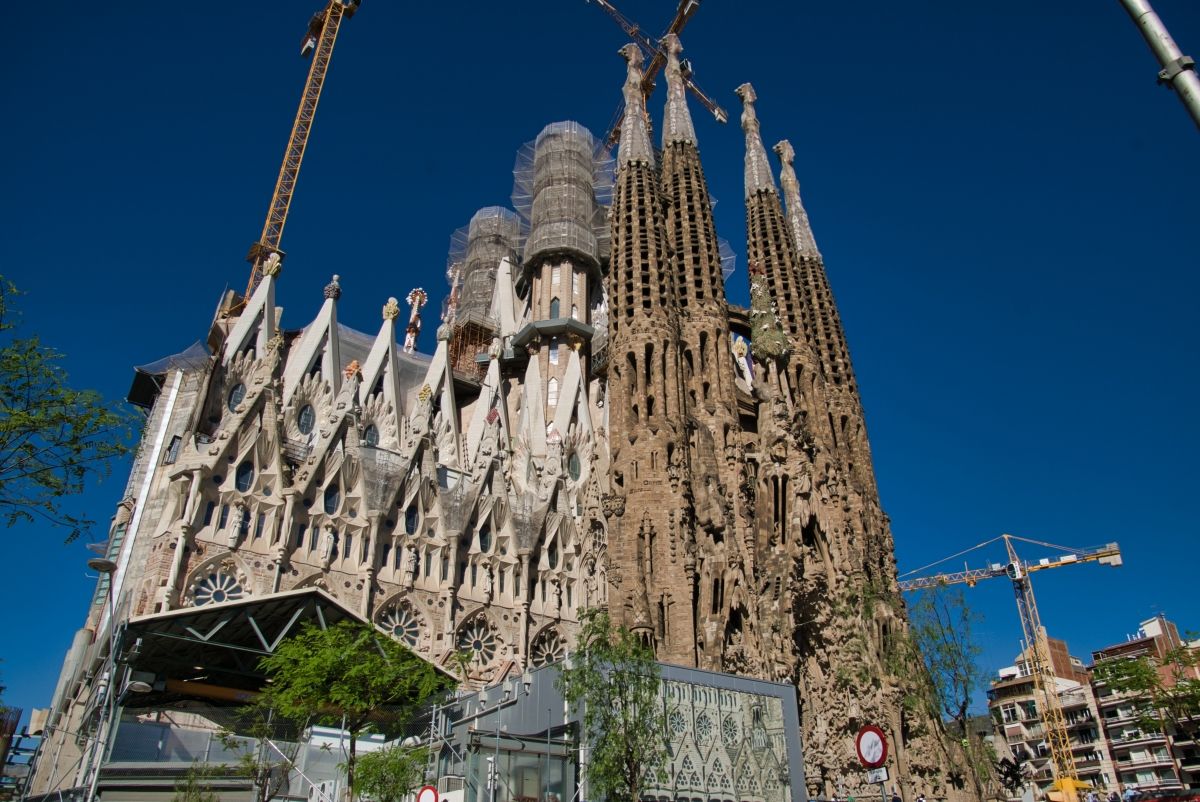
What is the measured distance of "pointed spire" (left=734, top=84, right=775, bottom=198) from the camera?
42.1m

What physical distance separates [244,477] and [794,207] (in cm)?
2963

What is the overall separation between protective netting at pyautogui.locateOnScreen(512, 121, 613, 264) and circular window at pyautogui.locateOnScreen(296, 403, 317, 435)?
14.9 metres

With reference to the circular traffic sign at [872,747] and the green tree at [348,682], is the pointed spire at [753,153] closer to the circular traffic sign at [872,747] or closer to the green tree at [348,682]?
the green tree at [348,682]

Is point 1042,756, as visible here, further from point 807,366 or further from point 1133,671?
point 807,366

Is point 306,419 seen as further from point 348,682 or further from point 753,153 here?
point 753,153

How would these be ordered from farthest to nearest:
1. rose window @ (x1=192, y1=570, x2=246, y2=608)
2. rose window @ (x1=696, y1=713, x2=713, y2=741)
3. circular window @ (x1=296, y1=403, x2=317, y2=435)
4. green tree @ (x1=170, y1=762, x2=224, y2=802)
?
circular window @ (x1=296, y1=403, x2=317, y2=435)
rose window @ (x1=192, y1=570, x2=246, y2=608)
rose window @ (x1=696, y1=713, x2=713, y2=741)
green tree @ (x1=170, y1=762, x2=224, y2=802)

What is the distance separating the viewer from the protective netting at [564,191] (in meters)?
42.3

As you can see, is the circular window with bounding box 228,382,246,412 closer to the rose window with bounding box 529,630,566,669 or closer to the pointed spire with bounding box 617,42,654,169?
the rose window with bounding box 529,630,566,669

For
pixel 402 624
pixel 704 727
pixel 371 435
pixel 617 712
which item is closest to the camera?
pixel 617 712

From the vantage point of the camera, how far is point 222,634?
2136cm

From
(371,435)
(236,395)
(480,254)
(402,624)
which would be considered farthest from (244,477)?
(480,254)

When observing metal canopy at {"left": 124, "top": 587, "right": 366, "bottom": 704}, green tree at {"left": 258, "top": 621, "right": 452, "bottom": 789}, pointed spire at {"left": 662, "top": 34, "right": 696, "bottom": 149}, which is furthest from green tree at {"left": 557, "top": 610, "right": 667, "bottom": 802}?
pointed spire at {"left": 662, "top": 34, "right": 696, "bottom": 149}

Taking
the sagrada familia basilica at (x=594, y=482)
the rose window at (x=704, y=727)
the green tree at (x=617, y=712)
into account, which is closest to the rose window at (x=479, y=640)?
the sagrada familia basilica at (x=594, y=482)

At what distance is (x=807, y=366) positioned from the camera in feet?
117
